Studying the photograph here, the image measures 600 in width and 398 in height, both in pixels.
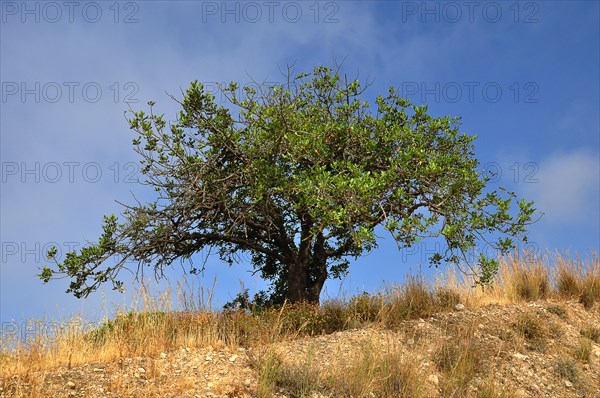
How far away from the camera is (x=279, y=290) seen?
15820 mm

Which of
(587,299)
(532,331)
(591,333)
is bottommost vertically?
(591,333)

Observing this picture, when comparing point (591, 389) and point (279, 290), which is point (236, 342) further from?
point (591, 389)

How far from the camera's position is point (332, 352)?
1077 centimetres

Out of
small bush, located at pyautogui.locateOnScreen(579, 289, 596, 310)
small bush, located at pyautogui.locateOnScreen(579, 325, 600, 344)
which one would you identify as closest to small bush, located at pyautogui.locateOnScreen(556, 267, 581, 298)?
small bush, located at pyautogui.locateOnScreen(579, 289, 596, 310)

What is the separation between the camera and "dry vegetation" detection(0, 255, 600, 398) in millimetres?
9164

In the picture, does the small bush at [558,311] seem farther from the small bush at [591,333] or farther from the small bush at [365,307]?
the small bush at [365,307]

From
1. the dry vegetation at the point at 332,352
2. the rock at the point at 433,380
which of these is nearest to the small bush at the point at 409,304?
the dry vegetation at the point at 332,352

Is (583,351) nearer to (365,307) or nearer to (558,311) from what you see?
(558,311)

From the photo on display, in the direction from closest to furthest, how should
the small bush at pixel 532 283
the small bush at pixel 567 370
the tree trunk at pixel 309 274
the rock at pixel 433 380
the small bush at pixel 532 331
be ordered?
the rock at pixel 433 380
the small bush at pixel 567 370
the small bush at pixel 532 331
the tree trunk at pixel 309 274
the small bush at pixel 532 283

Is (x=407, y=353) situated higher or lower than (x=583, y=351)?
higher

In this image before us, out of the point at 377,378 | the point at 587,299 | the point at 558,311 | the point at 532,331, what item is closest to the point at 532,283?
the point at 587,299

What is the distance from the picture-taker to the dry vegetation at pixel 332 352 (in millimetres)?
9164

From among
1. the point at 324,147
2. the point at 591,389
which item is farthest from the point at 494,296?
the point at 324,147

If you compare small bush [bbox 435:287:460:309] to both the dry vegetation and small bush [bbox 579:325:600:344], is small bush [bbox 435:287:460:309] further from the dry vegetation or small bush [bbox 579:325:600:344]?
small bush [bbox 579:325:600:344]
